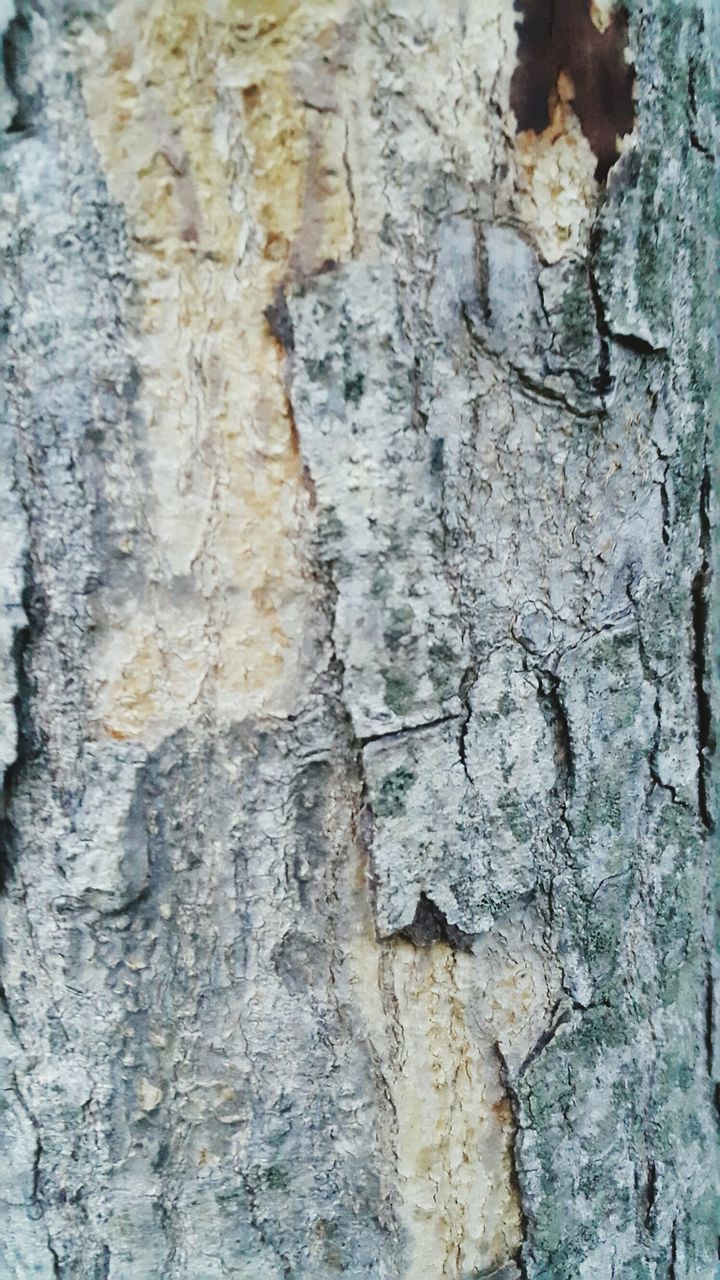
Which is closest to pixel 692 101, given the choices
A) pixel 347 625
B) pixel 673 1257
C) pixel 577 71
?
pixel 577 71

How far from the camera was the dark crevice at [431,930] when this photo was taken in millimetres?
599

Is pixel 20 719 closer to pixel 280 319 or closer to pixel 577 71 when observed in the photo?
pixel 280 319

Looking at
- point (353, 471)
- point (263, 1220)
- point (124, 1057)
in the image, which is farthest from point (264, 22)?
point (263, 1220)

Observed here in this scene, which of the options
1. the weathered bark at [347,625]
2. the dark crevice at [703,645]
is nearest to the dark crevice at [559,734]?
the weathered bark at [347,625]

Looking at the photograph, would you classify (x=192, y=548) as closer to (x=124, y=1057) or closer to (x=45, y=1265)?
(x=124, y=1057)

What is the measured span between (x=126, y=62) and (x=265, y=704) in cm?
35

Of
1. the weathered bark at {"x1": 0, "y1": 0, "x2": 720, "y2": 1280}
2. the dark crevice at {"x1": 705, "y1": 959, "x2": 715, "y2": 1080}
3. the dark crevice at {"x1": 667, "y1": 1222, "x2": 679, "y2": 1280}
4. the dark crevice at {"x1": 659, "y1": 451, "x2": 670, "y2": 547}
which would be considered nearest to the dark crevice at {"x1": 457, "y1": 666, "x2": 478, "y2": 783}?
the weathered bark at {"x1": 0, "y1": 0, "x2": 720, "y2": 1280}

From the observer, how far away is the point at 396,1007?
0.61 metres

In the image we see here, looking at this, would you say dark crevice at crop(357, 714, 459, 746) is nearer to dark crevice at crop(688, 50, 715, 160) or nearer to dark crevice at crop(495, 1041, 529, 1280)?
dark crevice at crop(495, 1041, 529, 1280)

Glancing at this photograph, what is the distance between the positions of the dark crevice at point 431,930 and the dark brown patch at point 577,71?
0.45 m

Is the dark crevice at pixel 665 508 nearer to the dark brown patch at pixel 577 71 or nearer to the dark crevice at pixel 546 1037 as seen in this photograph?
the dark brown patch at pixel 577 71

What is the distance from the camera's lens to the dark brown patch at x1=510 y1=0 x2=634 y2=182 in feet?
1.73

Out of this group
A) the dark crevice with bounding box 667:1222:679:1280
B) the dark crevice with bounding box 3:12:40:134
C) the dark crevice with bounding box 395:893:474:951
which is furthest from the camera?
the dark crevice with bounding box 667:1222:679:1280

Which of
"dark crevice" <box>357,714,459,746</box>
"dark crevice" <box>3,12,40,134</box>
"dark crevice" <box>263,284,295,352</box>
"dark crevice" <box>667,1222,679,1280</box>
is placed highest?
"dark crevice" <box>3,12,40,134</box>
